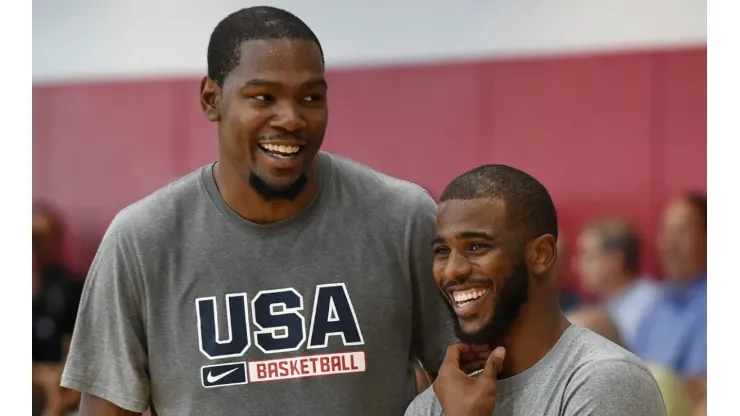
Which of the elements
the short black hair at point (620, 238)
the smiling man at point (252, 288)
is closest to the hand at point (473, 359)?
the smiling man at point (252, 288)

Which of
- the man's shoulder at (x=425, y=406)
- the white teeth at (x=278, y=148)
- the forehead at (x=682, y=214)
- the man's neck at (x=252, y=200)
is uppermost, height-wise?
the white teeth at (x=278, y=148)

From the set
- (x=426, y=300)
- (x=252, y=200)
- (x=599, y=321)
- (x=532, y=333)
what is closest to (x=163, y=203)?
(x=252, y=200)

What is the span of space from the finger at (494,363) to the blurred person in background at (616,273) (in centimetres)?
67

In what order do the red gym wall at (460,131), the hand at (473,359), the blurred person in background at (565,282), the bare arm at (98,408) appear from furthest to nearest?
the red gym wall at (460,131) → the blurred person in background at (565,282) → the bare arm at (98,408) → the hand at (473,359)

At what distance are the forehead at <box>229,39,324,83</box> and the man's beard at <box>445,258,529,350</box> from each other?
526mm

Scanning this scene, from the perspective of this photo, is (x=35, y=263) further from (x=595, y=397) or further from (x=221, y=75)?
(x=595, y=397)

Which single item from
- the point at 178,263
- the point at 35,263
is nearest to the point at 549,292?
the point at 178,263

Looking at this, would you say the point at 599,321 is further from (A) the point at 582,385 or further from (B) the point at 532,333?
(A) the point at 582,385

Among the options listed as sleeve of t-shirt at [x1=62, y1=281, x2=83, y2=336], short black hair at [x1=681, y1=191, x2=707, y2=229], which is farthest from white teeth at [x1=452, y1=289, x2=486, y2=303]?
sleeve of t-shirt at [x1=62, y1=281, x2=83, y2=336]

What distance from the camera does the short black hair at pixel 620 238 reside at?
223 centimetres

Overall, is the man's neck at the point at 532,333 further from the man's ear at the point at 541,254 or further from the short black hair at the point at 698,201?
the short black hair at the point at 698,201

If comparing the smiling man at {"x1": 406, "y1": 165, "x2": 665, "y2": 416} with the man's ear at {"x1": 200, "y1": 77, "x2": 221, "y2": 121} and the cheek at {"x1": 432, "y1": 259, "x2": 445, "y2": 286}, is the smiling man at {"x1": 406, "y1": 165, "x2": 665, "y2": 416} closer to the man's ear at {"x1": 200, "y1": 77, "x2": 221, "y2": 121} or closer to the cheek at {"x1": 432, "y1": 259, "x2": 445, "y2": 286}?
the cheek at {"x1": 432, "y1": 259, "x2": 445, "y2": 286}

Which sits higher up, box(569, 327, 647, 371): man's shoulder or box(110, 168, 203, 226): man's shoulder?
box(110, 168, 203, 226): man's shoulder

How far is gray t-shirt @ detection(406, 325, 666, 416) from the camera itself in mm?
1421
